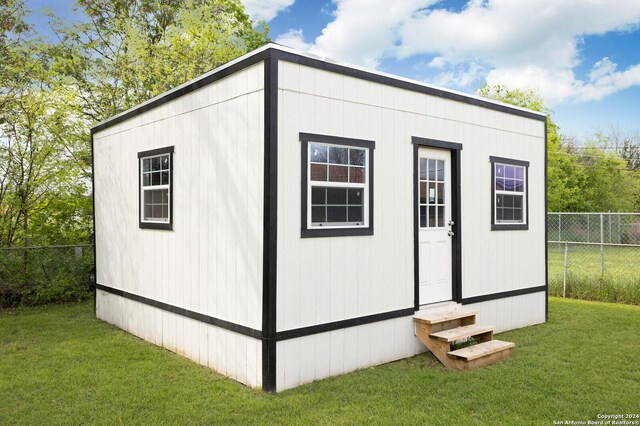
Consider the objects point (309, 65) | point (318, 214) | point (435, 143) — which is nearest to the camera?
point (309, 65)

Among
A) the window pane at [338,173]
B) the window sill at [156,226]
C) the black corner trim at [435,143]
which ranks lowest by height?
the window sill at [156,226]

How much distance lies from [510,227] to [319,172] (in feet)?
11.5

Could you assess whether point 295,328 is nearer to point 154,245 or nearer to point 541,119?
point 154,245

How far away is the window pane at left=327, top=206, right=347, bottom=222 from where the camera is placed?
4.77 meters

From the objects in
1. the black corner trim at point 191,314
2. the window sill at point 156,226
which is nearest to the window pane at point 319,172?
the black corner trim at point 191,314

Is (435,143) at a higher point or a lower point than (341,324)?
higher

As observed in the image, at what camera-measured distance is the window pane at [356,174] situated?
4977 millimetres

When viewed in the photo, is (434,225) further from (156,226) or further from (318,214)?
(156,226)

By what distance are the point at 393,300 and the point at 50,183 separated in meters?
8.12

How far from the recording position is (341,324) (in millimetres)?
4797

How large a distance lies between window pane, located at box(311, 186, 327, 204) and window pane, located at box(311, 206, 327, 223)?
68 mm

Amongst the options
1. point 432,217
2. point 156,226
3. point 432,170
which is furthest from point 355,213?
point 156,226

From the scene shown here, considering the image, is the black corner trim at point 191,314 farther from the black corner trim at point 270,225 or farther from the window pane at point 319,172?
the window pane at point 319,172

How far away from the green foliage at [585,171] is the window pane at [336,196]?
2310 cm
